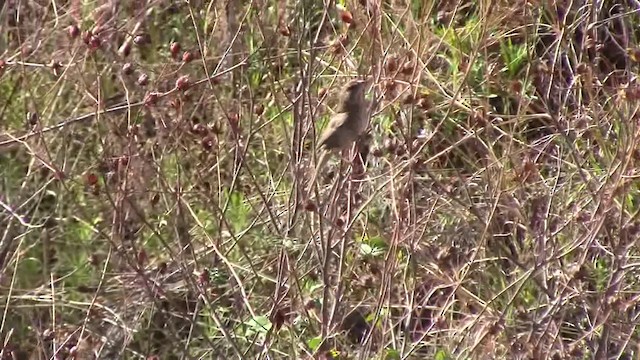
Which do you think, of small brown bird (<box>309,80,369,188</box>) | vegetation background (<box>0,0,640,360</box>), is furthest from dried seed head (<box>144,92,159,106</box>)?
small brown bird (<box>309,80,369,188</box>)

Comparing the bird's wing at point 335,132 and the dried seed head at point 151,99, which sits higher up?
the bird's wing at point 335,132

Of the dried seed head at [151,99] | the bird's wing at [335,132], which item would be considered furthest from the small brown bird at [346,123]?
the dried seed head at [151,99]

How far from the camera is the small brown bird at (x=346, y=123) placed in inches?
→ 121

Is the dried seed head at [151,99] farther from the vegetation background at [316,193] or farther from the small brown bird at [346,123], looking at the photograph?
the small brown bird at [346,123]

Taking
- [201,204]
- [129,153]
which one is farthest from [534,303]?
[129,153]

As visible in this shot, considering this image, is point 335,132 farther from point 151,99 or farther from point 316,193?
point 151,99

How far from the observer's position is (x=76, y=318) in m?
3.95

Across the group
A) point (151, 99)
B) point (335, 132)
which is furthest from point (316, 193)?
point (151, 99)

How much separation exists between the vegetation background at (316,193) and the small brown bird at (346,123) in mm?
91

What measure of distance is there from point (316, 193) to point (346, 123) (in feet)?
0.66

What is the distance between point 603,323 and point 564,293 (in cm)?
17

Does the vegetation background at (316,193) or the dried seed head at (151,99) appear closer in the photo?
the dried seed head at (151,99)

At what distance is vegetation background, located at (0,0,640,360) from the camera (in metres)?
3.26

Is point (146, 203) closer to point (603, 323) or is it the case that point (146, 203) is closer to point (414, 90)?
point (414, 90)
